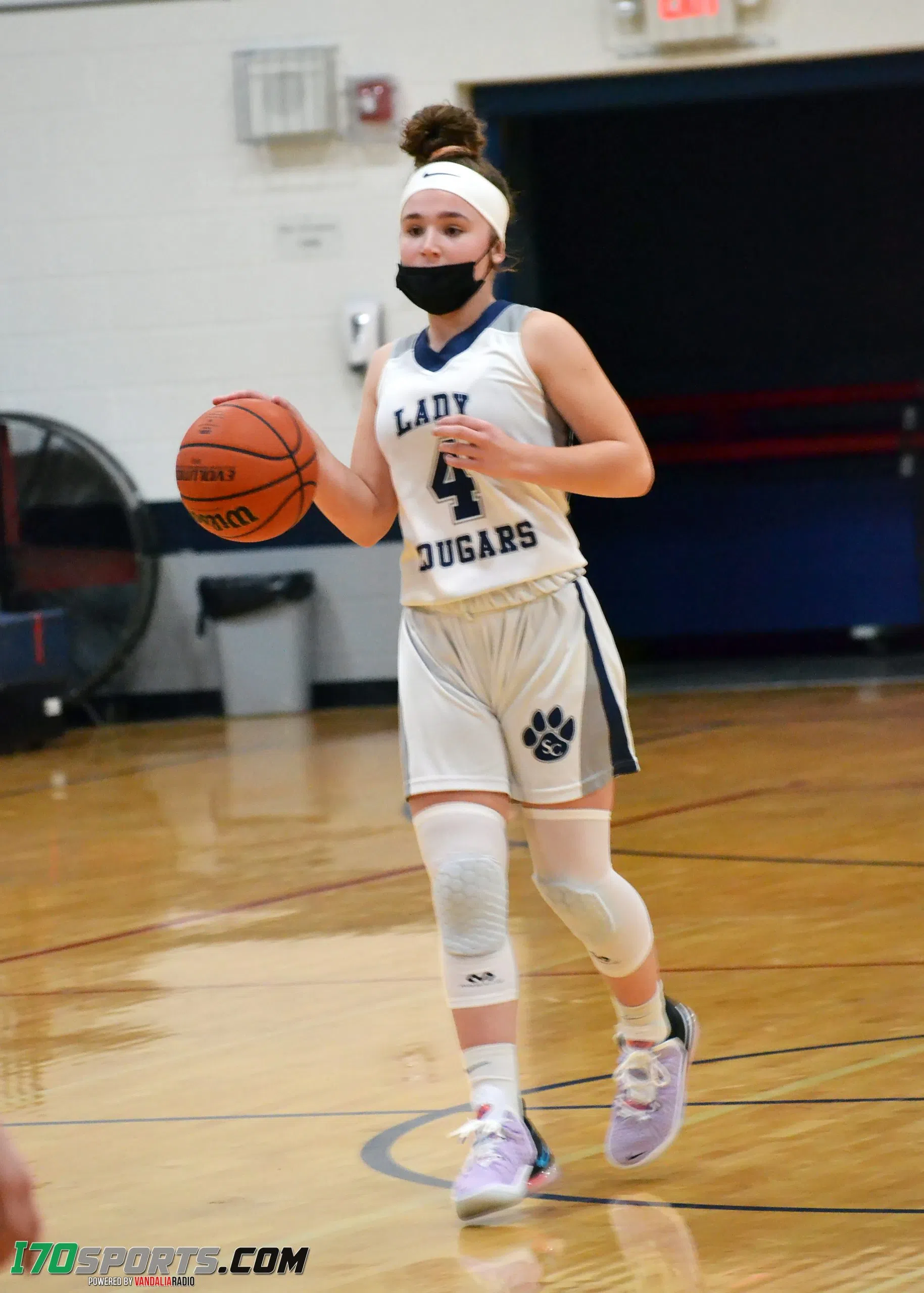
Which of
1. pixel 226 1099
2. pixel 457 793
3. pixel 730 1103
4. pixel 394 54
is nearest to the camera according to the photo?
pixel 457 793

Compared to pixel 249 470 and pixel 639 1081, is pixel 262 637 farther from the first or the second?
pixel 639 1081

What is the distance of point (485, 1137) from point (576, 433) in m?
1.00

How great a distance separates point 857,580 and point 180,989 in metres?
6.85

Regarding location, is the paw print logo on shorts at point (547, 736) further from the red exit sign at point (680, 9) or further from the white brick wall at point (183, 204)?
the red exit sign at point (680, 9)

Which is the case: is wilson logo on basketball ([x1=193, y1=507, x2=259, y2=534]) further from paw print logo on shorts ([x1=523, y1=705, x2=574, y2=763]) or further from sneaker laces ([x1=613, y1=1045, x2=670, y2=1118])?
sneaker laces ([x1=613, y1=1045, x2=670, y2=1118])

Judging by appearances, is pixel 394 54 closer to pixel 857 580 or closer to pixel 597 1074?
pixel 857 580

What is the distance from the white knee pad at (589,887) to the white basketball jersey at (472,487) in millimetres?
349

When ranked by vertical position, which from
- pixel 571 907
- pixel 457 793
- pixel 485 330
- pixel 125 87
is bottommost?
pixel 571 907

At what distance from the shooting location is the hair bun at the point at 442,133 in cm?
293

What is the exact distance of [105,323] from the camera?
30.1 feet

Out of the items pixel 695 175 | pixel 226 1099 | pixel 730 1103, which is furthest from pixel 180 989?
pixel 695 175

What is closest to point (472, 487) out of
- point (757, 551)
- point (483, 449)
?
point (483, 449)

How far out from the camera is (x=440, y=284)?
278cm

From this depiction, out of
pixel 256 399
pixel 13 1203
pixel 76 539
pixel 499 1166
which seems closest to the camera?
pixel 13 1203
